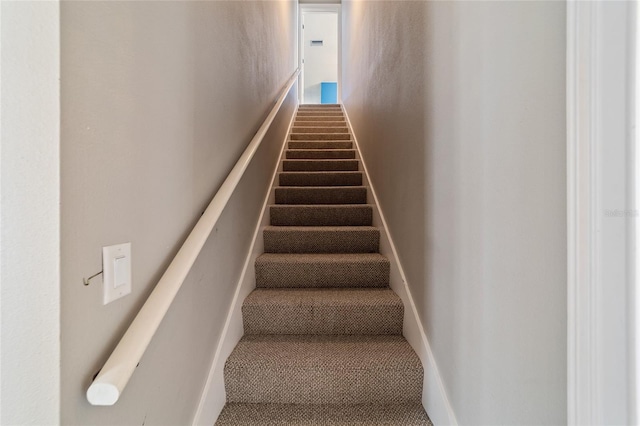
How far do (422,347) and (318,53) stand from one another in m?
6.75

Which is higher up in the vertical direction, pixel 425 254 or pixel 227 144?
pixel 227 144

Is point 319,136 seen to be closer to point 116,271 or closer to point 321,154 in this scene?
point 321,154

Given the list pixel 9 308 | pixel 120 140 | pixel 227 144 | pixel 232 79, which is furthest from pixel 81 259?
pixel 232 79

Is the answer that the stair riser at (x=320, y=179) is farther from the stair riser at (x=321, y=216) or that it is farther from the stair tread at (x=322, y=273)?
the stair tread at (x=322, y=273)

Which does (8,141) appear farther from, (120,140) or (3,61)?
(120,140)

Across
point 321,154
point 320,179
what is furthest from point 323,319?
point 321,154

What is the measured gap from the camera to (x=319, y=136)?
3680mm

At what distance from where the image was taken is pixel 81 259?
53cm

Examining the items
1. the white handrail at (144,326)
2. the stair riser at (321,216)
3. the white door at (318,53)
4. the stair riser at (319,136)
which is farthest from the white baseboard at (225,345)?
the white door at (318,53)

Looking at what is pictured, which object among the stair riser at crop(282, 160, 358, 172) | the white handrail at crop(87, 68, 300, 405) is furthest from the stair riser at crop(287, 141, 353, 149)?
the white handrail at crop(87, 68, 300, 405)

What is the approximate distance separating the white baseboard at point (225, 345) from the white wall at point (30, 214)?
0.65 meters

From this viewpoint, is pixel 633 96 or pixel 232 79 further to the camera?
pixel 232 79

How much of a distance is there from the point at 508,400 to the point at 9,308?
1002mm

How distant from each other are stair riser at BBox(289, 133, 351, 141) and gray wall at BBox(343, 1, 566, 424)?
7.50 feet
